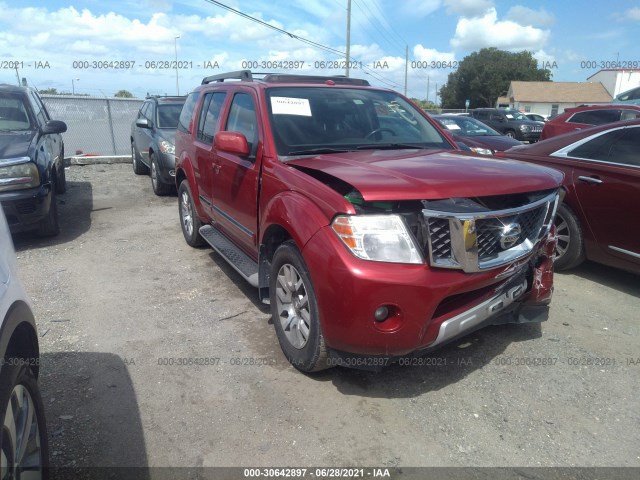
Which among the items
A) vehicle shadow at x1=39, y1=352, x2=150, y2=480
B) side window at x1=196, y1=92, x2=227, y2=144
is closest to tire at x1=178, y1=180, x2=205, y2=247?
side window at x1=196, y1=92, x2=227, y2=144

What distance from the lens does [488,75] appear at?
251ft

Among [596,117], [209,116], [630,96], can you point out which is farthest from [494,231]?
[630,96]

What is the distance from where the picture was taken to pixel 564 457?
258 centimetres

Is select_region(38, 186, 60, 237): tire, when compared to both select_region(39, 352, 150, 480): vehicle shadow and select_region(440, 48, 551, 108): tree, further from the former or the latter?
select_region(440, 48, 551, 108): tree

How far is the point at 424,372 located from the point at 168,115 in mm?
8260

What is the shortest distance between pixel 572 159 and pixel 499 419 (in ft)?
10.3

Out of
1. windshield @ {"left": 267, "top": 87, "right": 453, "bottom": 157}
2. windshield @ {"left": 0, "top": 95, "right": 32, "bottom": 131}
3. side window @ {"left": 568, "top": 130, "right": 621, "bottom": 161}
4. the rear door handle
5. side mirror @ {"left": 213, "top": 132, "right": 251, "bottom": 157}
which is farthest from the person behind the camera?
windshield @ {"left": 0, "top": 95, "right": 32, "bottom": 131}

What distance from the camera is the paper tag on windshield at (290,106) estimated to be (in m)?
3.92

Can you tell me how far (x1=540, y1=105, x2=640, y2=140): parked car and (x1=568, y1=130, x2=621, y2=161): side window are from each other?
777 cm

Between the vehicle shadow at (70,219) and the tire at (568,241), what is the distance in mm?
5947

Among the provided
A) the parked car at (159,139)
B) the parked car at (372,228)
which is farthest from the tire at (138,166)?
the parked car at (372,228)

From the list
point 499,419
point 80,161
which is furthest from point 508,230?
point 80,161

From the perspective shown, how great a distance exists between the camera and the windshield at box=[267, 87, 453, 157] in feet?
12.5

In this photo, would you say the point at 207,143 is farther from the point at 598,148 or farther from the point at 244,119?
the point at 598,148
